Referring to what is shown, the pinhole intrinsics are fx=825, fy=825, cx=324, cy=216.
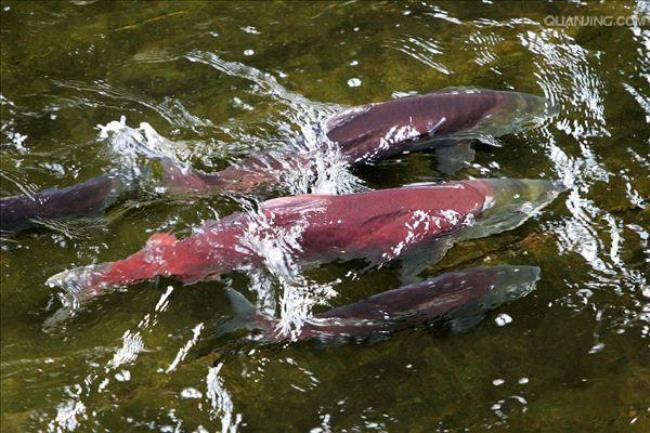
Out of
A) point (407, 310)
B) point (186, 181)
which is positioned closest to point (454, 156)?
point (407, 310)

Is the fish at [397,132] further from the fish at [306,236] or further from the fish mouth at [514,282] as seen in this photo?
the fish mouth at [514,282]

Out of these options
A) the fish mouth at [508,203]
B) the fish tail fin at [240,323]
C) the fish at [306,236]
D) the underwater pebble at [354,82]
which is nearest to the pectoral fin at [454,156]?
Result: the fish mouth at [508,203]

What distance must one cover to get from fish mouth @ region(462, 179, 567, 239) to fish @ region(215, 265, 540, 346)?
44cm

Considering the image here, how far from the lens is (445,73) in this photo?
18.8 ft

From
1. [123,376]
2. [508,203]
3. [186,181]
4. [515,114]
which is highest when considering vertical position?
[515,114]

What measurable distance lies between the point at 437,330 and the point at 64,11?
3991 millimetres

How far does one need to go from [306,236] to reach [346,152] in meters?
0.74

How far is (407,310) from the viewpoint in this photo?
406 centimetres

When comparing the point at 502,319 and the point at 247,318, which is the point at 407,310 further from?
the point at 247,318

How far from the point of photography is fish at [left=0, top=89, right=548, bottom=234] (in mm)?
4672

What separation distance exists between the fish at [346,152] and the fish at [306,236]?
16.3 inches

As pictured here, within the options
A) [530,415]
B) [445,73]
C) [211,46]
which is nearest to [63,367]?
[530,415]

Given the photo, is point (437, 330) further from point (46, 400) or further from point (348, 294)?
point (46, 400)

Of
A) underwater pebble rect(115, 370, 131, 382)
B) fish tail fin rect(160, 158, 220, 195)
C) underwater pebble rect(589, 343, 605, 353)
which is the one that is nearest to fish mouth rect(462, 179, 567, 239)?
underwater pebble rect(589, 343, 605, 353)
